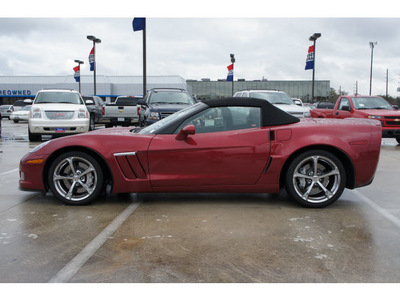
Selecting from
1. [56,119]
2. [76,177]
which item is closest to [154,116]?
[56,119]

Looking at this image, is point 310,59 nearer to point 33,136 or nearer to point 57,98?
point 57,98

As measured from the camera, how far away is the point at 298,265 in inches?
123

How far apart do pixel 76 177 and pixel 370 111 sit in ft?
36.4

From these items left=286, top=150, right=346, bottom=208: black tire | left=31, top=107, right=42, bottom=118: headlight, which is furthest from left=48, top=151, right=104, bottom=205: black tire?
left=31, top=107, right=42, bottom=118: headlight

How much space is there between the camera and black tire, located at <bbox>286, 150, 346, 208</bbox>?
4797 millimetres

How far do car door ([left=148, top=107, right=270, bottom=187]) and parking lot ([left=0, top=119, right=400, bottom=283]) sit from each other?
36 cm

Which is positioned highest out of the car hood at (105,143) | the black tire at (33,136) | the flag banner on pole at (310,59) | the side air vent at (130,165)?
the flag banner on pole at (310,59)

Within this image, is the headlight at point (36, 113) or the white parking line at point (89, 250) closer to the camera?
the white parking line at point (89, 250)

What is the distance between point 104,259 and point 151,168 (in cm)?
167

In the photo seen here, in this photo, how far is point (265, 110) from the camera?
4.96 m

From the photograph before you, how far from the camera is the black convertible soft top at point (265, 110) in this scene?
492 centimetres

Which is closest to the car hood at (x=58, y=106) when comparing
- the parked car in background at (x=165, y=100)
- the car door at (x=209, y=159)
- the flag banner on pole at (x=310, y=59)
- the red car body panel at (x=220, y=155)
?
the parked car in background at (x=165, y=100)

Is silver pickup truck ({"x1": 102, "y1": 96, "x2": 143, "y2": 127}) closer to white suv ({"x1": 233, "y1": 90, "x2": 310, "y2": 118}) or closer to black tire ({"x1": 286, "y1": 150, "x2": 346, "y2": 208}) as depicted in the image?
white suv ({"x1": 233, "y1": 90, "x2": 310, "y2": 118})

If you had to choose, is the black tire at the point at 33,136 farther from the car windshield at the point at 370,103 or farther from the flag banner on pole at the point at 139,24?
the car windshield at the point at 370,103
